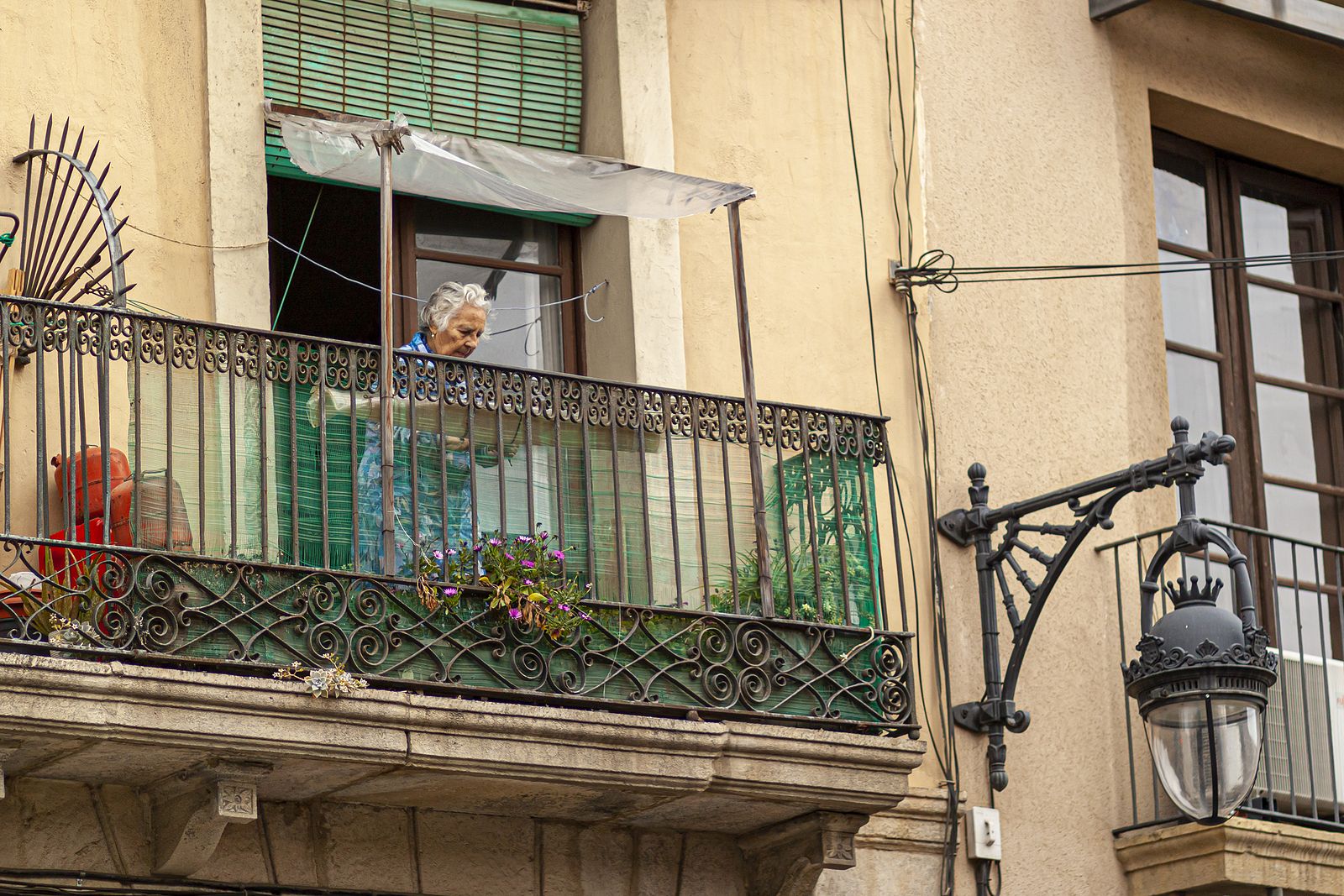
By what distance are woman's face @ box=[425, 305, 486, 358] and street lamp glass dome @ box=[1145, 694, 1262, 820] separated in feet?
8.95

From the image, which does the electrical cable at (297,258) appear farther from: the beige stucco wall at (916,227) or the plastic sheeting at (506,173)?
the plastic sheeting at (506,173)

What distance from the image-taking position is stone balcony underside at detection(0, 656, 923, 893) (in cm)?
Answer: 753

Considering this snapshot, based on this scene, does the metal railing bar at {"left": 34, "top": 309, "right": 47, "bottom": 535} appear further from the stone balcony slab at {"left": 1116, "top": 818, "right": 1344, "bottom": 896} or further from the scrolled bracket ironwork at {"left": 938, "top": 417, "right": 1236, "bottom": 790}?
the stone balcony slab at {"left": 1116, "top": 818, "right": 1344, "bottom": 896}

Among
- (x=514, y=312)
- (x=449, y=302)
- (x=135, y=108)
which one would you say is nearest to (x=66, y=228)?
(x=135, y=108)

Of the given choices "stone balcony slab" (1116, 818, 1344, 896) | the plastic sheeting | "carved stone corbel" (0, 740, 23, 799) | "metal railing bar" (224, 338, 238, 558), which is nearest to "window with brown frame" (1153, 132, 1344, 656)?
"stone balcony slab" (1116, 818, 1344, 896)

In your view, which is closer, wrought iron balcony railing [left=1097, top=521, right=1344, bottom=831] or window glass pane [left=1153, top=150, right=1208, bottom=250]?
wrought iron balcony railing [left=1097, top=521, right=1344, bottom=831]

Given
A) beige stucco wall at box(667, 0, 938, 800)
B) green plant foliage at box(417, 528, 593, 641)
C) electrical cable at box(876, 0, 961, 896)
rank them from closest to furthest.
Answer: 1. green plant foliage at box(417, 528, 593, 641)
2. electrical cable at box(876, 0, 961, 896)
3. beige stucco wall at box(667, 0, 938, 800)

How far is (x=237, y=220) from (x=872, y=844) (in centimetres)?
331

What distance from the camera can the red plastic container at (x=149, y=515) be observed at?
7984 millimetres

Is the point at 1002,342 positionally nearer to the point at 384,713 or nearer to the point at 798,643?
the point at 798,643

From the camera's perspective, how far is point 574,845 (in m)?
8.98

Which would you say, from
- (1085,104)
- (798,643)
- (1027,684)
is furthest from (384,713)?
(1085,104)

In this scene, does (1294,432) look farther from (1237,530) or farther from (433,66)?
(433,66)

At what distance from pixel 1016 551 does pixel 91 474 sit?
390 cm
